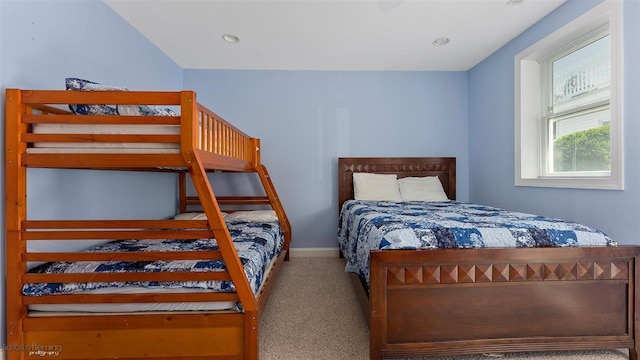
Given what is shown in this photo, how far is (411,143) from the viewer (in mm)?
3215

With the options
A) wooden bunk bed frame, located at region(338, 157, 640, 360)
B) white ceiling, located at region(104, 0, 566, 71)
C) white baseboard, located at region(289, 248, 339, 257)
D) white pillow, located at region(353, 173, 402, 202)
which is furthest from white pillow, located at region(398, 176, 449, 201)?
wooden bunk bed frame, located at region(338, 157, 640, 360)

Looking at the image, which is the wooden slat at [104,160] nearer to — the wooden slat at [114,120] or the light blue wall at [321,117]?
the wooden slat at [114,120]

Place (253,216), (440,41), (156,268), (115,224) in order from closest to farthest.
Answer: (115,224) → (156,268) → (440,41) → (253,216)

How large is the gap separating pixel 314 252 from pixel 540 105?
2652 mm

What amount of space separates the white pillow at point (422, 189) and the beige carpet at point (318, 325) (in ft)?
3.88

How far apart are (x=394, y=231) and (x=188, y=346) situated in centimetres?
110

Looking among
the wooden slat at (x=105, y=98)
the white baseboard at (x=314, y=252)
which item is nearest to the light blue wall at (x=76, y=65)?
the wooden slat at (x=105, y=98)

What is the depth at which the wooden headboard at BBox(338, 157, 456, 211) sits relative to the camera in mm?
3125

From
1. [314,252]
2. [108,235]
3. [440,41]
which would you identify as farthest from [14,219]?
[440,41]

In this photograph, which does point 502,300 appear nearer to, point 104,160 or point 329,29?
point 104,160

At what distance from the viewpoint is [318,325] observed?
5.48 ft

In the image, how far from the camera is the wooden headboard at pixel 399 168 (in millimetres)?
3125

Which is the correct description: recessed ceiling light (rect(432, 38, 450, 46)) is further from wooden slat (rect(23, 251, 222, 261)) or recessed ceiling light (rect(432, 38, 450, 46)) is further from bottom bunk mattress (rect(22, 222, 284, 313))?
wooden slat (rect(23, 251, 222, 261))

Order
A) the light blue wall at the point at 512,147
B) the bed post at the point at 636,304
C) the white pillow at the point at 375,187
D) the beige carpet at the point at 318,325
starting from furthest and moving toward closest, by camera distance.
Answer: the white pillow at the point at 375,187 → the light blue wall at the point at 512,147 → the beige carpet at the point at 318,325 → the bed post at the point at 636,304
